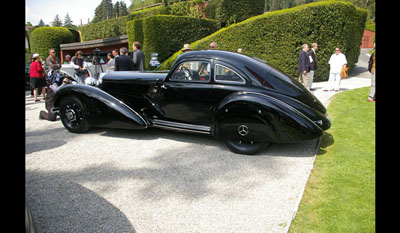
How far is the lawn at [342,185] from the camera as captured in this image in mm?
2963

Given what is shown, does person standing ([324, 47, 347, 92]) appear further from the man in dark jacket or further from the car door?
the car door

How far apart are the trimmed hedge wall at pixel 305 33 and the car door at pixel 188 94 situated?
27.0 feet

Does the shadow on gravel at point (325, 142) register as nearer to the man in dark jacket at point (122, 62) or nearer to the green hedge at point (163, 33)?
the man in dark jacket at point (122, 62)

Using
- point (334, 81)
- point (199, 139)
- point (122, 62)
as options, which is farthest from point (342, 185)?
point (334, 81)

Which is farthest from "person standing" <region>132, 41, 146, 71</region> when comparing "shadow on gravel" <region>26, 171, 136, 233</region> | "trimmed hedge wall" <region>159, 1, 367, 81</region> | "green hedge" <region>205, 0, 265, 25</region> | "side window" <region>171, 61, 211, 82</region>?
"green hedge" <region>205, 0, 265, 25</region>

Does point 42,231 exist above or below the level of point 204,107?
below

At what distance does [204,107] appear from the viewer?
509 centimetres

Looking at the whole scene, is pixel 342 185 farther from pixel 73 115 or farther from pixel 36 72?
pixel 36 72

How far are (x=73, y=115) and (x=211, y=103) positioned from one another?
3.08m

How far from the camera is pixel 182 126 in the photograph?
5.31 meters

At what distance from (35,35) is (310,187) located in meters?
31.5
